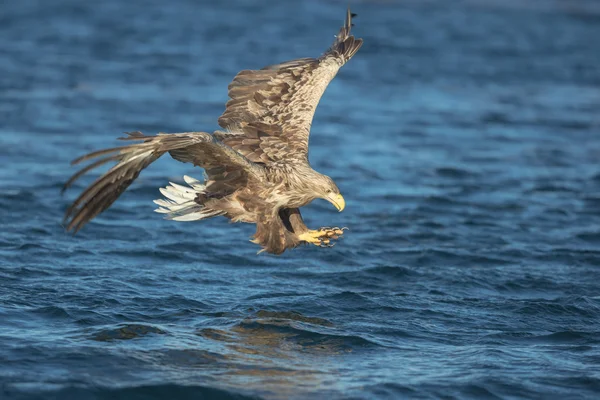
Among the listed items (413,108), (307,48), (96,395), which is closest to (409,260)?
(96,395)

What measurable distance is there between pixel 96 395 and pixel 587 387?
276cm

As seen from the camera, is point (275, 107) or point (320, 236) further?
point (275, 107)

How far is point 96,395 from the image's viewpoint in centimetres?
533

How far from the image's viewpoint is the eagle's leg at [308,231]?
6.55 m

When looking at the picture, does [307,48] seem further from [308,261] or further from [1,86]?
[308,261]

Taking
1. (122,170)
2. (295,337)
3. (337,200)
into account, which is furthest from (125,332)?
(337,200)

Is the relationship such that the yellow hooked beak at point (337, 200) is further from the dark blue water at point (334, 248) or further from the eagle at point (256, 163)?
the dark blue water at point (334, 248)

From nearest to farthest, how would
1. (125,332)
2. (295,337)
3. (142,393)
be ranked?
(142,393)
(125,332)
(295,337)

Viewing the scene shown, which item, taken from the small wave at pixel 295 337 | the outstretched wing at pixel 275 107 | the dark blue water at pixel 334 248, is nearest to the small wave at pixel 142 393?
the dark blue water at pixel 334 248

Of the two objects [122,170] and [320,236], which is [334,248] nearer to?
[320,236]

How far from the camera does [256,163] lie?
6.70 metres

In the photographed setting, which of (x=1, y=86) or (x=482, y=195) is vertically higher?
(x=1, y=86)

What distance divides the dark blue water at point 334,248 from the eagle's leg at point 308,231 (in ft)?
1.76

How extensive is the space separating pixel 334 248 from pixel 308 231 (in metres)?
2.11
